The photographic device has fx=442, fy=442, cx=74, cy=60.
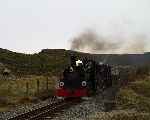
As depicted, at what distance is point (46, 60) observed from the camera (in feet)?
274

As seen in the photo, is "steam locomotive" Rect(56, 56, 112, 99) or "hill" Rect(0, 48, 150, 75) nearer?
"steam locomotive" Rect(56, 56, 112, 99)

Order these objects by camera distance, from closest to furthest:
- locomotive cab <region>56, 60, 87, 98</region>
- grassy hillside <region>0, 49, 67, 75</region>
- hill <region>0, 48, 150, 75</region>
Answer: locomotive cab <region>56, 60, 87, 98</region>, hill <region>0, 48, 150, 75</region>, grassy hillside <region>0, 49, 67, 75</region>

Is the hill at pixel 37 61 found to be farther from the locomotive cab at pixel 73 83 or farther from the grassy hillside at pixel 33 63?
the locomotive cab at pixel 73 83

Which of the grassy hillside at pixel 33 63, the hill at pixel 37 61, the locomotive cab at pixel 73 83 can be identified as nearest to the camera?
the locomotive cab at pixel 73 83

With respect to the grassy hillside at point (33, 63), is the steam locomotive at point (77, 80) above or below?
below

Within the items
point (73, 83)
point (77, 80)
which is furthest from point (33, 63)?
point (77, 80)

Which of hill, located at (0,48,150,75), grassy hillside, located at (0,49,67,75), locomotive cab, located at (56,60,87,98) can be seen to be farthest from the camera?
grassy hillside, located at (0,49,67,75)

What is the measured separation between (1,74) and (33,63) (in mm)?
23003

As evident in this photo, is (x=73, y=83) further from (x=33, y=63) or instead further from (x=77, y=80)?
(x=33, y=63)

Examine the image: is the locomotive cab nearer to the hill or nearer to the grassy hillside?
the hill

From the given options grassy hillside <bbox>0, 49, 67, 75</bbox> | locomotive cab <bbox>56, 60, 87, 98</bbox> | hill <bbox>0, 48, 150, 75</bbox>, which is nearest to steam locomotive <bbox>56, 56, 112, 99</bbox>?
locomotive cab <bbox>56, 60, 87, 98</bbox>

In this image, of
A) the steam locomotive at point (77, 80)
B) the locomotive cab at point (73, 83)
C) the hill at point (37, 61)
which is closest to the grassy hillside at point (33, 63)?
the hill at point (37, 61)

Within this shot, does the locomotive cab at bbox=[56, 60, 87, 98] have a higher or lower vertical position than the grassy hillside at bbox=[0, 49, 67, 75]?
lower

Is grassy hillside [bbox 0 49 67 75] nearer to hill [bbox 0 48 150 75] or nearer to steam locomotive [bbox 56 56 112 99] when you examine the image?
hill [bbox 0 48 150 75]
